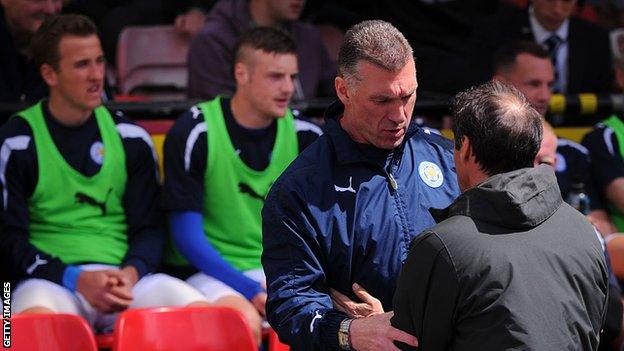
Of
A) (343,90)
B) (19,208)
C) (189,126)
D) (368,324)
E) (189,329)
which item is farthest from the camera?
(189,126)

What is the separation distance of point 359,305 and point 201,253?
2.03m

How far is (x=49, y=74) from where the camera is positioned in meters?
5.15

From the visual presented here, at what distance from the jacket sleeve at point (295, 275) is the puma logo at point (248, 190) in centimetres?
200

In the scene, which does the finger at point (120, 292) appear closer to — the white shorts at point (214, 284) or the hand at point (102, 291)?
the hand at point (102, 291)

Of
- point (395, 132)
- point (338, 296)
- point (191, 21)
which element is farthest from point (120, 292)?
point (191, 21)

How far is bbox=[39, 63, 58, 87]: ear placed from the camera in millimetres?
5121

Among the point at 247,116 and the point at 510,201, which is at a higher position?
the point at 510,201

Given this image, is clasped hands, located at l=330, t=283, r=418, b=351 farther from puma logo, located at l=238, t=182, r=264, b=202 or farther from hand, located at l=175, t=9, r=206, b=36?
hand, located at l=175, t=9, r=206, b=36

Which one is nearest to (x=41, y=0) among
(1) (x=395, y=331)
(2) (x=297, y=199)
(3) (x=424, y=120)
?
(3) (x=424, y=120)

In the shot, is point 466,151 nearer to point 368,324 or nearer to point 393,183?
point 393,183

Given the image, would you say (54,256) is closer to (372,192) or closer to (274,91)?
(274,91)

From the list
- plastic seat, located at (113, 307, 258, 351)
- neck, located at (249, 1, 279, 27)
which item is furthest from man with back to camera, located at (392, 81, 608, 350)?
neck, located at (249, 1, 279, 27)

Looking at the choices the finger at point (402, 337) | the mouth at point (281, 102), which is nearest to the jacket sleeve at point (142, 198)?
the mouth at point (281, 102)

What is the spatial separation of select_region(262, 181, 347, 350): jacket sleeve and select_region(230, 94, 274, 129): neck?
209cm
